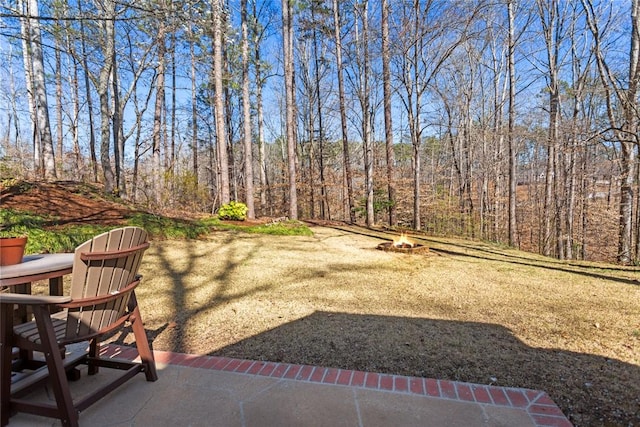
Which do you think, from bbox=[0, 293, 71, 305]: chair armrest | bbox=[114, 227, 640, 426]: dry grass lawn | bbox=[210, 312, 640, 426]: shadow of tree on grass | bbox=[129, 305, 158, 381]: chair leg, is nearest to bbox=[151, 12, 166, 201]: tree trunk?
bbox=[114, 227, 640, 426]: dry grass lawn

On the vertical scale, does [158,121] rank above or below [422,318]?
above

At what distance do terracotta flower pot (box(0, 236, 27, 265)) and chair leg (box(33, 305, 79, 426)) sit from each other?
1.75 feet

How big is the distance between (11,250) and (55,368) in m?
0.74

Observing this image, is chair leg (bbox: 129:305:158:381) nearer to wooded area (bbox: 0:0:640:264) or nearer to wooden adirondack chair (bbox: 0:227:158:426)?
wooden adirondack chair (bbox: 0:227:158:426)

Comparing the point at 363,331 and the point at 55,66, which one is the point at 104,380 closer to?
the point at 363,331

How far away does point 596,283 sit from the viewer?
449 cm

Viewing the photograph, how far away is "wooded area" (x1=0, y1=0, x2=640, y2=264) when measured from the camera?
8.57m

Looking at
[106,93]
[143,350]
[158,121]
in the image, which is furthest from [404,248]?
[158,121]

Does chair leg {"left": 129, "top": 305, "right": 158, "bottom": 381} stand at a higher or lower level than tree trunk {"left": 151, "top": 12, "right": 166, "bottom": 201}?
lower

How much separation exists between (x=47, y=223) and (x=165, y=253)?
6.64 ft

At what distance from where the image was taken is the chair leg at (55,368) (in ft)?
4.92

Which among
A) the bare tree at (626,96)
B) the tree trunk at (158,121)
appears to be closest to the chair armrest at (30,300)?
the bare tree at (626,96)

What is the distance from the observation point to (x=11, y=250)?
1.79 metres

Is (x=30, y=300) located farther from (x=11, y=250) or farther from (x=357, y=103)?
(x=357, y=103)
